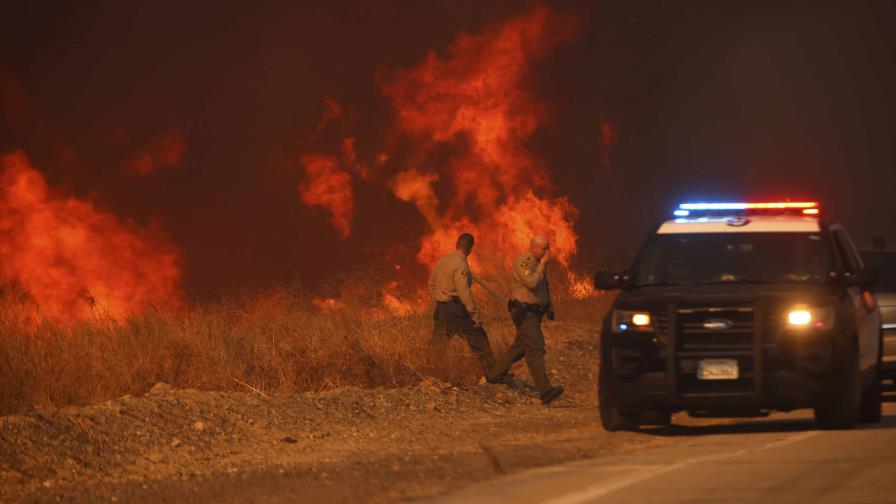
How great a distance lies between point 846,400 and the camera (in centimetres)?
1415

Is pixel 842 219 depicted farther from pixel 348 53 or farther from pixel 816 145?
pixel 348 53

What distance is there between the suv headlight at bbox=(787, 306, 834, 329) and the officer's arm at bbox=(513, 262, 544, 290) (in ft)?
15.7

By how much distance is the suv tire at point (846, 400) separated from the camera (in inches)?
553

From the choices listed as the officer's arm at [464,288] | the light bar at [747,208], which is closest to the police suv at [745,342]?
the light bar at [747,208]

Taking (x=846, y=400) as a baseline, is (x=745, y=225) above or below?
above

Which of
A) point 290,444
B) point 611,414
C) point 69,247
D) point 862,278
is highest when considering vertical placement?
point 69,247

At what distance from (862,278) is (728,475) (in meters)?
3.98

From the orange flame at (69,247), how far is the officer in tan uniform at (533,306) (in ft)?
38.7

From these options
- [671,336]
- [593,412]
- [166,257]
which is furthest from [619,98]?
[671,336]

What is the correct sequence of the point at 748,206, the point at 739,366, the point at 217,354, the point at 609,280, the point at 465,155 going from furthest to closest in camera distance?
the point at 465,155 → the point at 217,354 → the point at 748,206 → the point at 609,280 → the point at 739,366

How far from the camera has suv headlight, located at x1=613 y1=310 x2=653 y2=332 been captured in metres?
14.2

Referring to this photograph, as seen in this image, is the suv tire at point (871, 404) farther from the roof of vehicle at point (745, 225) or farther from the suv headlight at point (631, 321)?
the suv headlight at point (631, 321)

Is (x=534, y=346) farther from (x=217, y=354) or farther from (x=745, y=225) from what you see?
(x=745, y=225)

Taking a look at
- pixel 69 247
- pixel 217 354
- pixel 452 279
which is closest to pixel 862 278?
pixel 452 279
